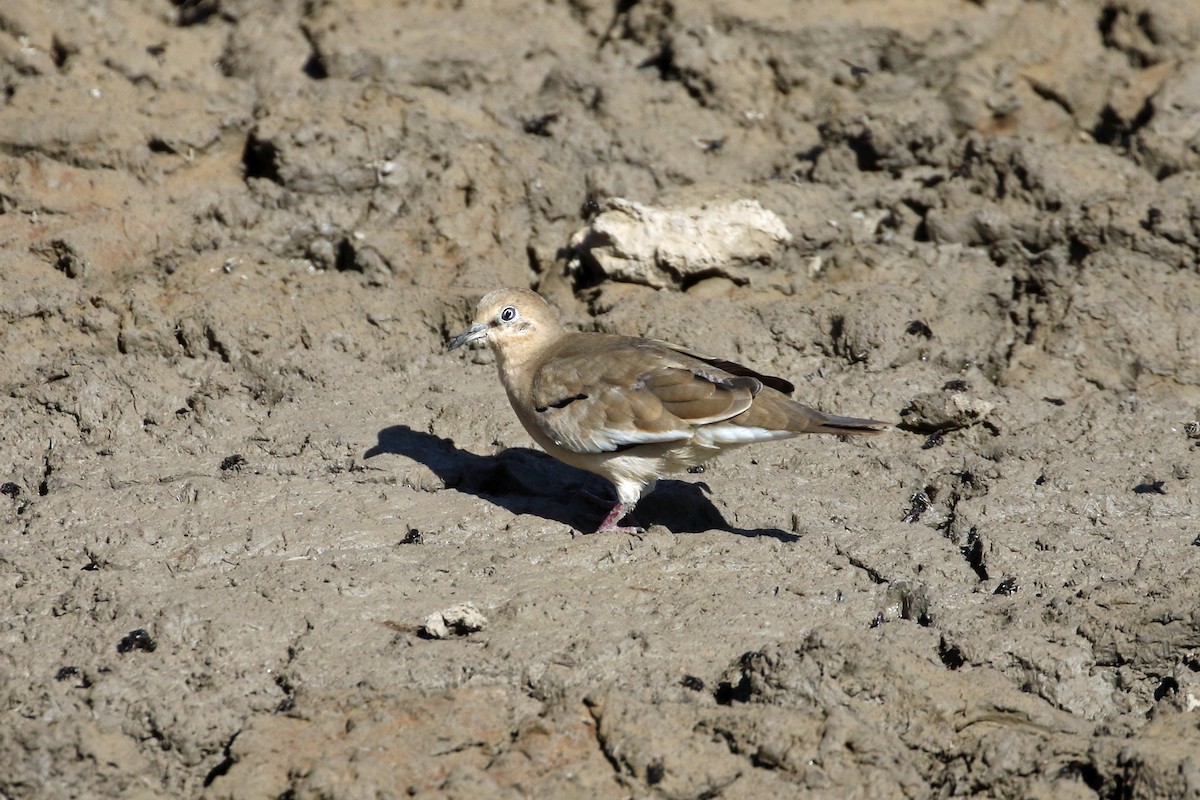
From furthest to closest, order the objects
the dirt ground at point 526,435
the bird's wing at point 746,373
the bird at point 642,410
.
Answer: the bird's wing at point 746,373, the bird at point 642,410, the dirt ground at point 526,435

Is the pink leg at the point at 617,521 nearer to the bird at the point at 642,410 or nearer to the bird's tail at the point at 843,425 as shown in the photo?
the bird at the point at 642,410

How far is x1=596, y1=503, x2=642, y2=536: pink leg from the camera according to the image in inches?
230

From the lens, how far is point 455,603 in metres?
5.20

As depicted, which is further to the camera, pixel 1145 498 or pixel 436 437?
pixel 436 437

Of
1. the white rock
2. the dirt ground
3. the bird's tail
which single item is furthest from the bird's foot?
the white rock

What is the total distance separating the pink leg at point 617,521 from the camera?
5.84m

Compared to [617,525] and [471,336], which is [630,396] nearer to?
[617,525]

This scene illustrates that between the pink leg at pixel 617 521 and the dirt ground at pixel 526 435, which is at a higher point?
the dirt ground at pixel 526 435

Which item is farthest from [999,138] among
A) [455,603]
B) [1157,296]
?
[455,603]

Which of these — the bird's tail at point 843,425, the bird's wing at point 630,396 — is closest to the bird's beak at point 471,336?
the bird's wing at point 630,396

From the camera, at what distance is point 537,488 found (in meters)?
6.55

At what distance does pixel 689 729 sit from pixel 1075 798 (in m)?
1.27

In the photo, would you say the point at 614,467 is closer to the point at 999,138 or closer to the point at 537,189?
the point at 537,189

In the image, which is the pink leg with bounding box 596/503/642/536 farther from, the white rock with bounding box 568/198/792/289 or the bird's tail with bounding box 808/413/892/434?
the white rock with bounding box 568/198/792/289
